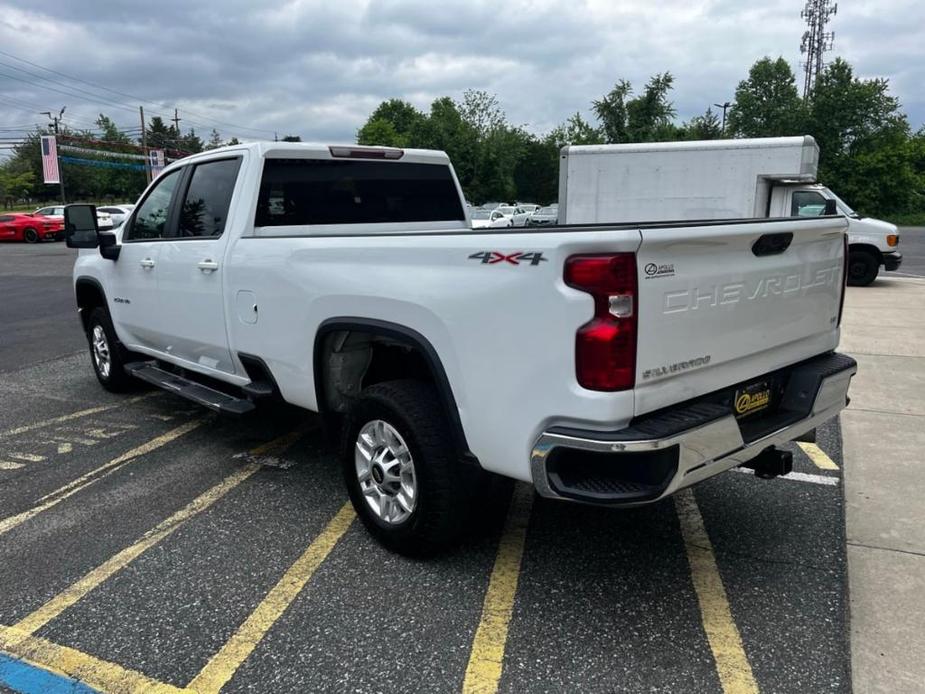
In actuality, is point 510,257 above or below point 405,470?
above

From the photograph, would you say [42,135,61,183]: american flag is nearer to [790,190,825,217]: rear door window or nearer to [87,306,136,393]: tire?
[87,306,136,393]: tire

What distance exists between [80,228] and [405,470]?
392cm

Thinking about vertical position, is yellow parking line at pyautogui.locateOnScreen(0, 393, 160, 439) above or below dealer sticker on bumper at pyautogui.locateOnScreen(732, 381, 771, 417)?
below

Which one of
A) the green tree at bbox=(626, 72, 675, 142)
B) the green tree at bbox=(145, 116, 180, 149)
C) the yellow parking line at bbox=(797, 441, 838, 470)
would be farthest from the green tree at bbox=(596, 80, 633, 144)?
the green tree at bbox=(145, 116, 180, 149)

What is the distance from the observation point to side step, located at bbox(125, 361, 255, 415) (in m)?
4.23

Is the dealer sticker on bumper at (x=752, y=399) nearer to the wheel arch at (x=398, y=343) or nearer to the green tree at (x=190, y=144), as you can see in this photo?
the wheel arch at (x=398, y=343)

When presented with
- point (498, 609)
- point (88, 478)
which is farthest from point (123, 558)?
point (498, 609)

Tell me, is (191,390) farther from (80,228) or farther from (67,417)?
(80,228)

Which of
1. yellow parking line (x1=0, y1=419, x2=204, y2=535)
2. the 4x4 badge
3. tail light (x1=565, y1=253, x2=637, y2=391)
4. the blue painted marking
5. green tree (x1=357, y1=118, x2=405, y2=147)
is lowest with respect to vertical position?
the blue painted marking

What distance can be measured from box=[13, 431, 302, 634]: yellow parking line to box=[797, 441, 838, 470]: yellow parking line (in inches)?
144

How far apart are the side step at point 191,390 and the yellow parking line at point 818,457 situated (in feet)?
11.9

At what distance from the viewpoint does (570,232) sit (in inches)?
96.5

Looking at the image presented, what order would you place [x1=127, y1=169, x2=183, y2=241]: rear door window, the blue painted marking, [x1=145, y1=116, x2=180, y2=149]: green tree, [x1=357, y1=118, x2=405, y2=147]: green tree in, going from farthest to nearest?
[x1=145, y1=116, x2=180, y2=149]: green tree
[x1=357, y1=118, x2=405, y2=147]: green tree
[x1=127, y1=169, x2=183, y2=241]: rear door window
the blue painted marking

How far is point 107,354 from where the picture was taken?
245 inches
